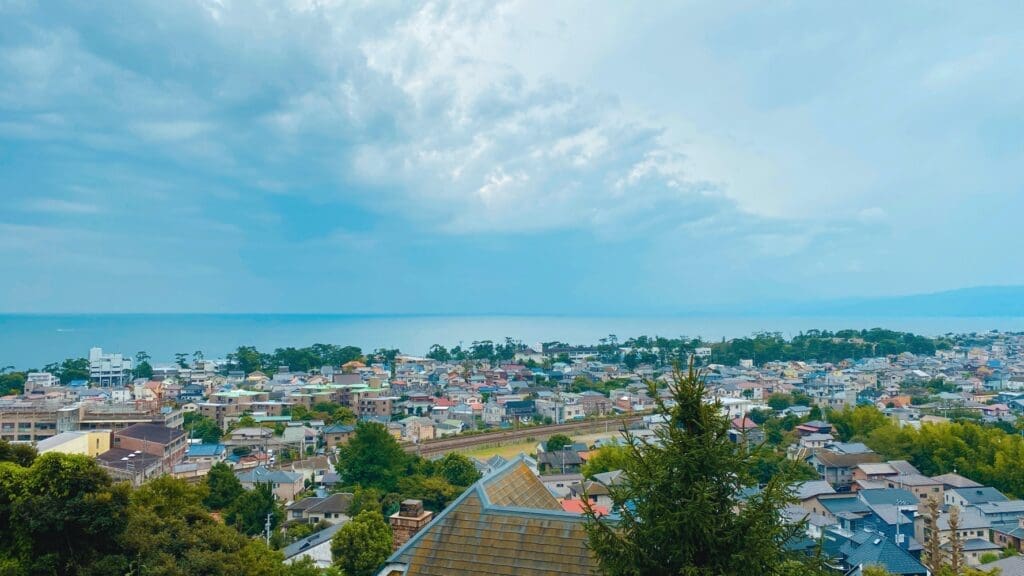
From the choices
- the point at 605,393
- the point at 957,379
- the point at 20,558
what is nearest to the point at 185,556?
the point at 20,558

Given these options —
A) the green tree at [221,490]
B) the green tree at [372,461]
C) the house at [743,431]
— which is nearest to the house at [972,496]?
A: the house at [743,431]

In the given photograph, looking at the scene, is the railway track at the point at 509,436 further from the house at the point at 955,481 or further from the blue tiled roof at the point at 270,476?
the house at the point at 955,481

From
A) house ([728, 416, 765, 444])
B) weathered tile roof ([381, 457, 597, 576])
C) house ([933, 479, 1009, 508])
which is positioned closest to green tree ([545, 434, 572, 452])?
house ([728, 416, 765, 444])

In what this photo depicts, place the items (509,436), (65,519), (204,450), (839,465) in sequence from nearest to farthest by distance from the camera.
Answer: (65,519), (839,465), (204,450), (509,436)

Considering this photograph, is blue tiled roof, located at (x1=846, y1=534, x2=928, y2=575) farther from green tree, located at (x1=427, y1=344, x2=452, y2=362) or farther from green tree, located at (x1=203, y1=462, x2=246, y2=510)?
green tree, located at (x1=427, y1=344, x2=452, y2=362)

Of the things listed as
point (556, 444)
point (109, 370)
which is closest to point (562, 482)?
point (556, 444)

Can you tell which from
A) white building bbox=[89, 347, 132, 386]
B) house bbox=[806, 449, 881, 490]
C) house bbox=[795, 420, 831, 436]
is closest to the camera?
house bbox=[806, 449, 881, 490]

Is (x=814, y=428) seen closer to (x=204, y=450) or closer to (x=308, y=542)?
(x=308, y=542)

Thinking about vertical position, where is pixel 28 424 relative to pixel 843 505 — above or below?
above
